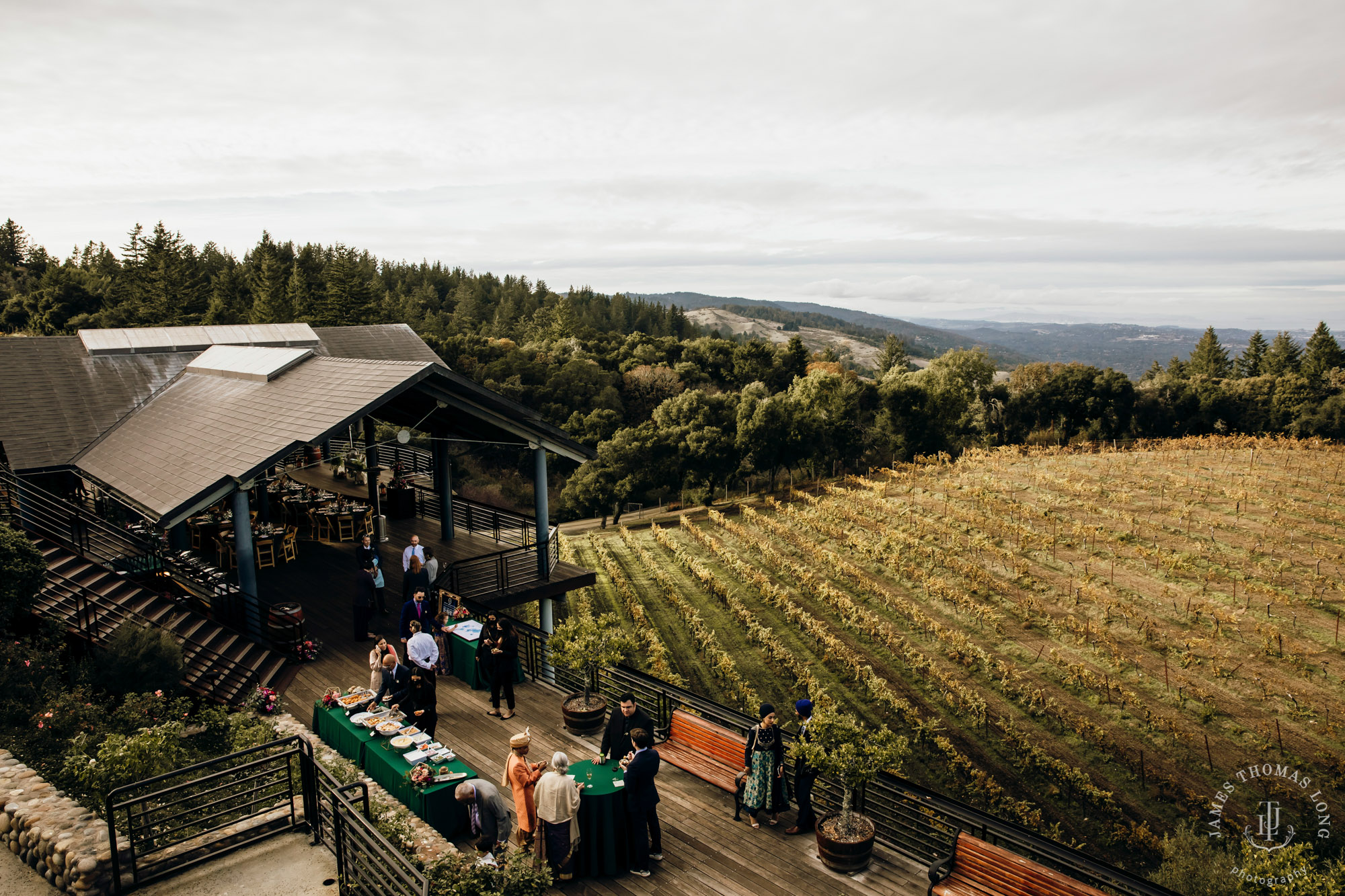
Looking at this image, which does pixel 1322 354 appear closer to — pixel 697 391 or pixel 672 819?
pixel 697 391

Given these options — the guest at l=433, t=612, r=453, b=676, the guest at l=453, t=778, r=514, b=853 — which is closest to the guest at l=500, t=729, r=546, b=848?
the guest at l=453, t=778, r=514, b=853

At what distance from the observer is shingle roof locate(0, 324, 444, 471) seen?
51.1 feet

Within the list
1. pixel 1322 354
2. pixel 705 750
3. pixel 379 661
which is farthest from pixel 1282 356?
pixel 379 661

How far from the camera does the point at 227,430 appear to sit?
13.4 metres


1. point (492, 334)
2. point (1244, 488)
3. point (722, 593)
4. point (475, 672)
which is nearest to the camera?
point (475, 672)

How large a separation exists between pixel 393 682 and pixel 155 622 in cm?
446

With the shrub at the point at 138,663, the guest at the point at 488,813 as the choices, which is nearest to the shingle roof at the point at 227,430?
the shrub at the point at 138,663

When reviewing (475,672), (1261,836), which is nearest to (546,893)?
(475,672)

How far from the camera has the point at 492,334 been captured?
88.1m

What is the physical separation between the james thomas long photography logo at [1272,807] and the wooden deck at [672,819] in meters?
11.7

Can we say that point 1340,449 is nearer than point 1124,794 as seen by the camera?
No

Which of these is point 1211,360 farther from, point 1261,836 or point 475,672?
point 475,672

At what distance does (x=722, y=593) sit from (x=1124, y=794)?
1400 centimetres

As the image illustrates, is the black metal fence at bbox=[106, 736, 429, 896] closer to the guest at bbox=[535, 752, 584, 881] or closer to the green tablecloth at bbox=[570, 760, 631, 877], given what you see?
the guest at bbox=[535, 752, 584, 881]
